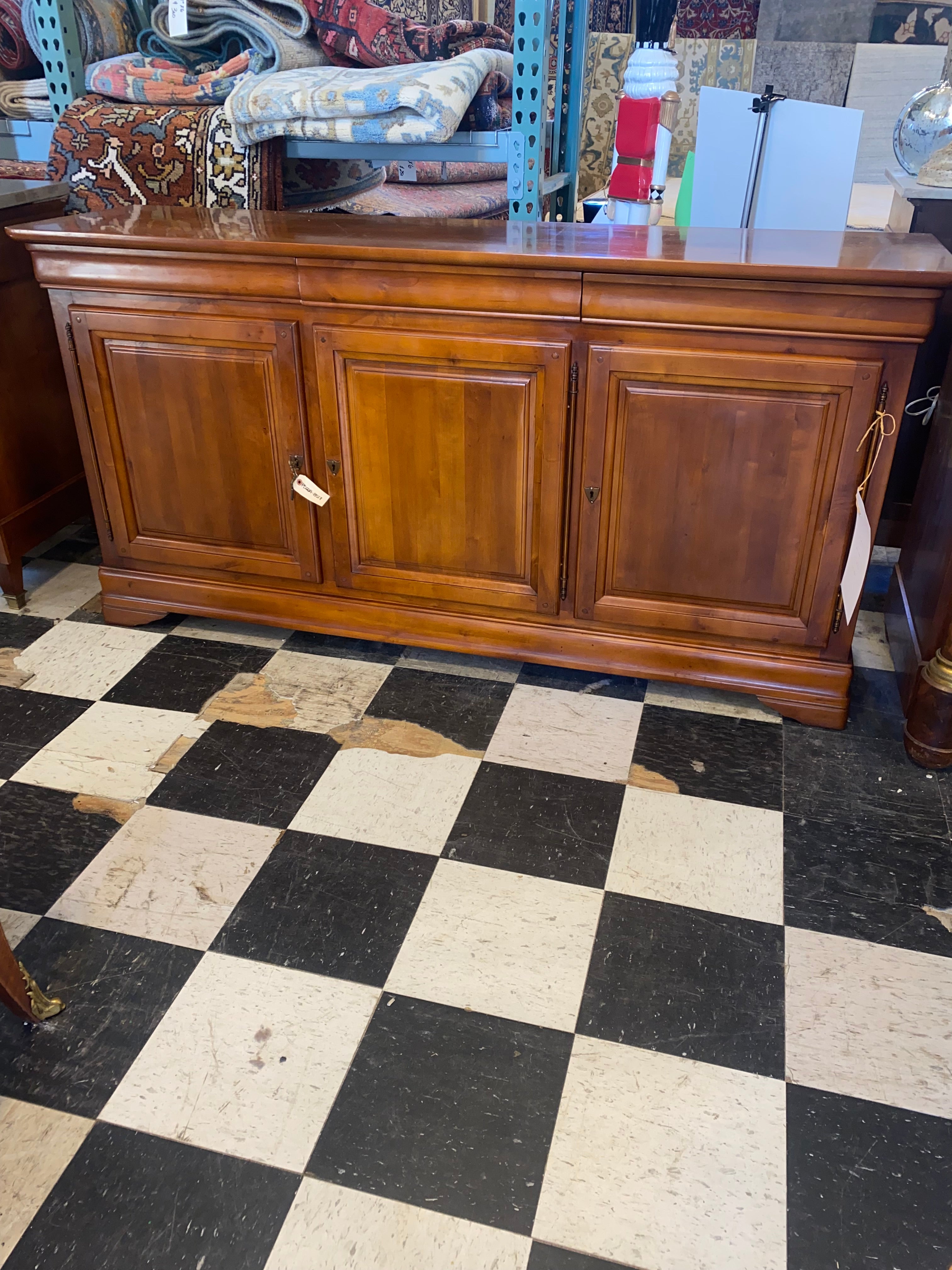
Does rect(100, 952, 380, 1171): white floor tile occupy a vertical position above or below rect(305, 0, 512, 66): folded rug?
below

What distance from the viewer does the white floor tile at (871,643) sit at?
2.00m

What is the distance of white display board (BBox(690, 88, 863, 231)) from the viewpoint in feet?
Result: 5.78

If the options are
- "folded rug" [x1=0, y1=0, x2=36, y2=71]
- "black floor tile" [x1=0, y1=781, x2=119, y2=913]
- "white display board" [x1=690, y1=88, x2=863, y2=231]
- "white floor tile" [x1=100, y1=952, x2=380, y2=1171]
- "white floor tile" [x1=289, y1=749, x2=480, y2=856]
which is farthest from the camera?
"folded rug" [x1=0, y1=0, x2=36, y2=71]

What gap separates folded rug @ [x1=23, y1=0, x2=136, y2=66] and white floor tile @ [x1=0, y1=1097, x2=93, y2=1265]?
88.7 inches

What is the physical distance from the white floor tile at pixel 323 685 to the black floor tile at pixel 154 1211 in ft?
2.73

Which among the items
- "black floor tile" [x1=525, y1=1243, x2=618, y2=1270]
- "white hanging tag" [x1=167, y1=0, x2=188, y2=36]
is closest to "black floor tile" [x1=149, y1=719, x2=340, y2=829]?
"black floor tile" [x1=525, y1=1243, x2=618, y2=1270]

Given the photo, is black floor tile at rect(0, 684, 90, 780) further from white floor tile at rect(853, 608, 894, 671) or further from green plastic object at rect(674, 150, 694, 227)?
green plastic object at rect(674, 150, 694, 227)

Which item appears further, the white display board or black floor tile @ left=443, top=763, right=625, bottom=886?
the white display board

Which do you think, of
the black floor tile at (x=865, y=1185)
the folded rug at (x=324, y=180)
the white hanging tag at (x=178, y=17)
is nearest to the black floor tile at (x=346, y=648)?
the folded rug at (x=324, y=180)

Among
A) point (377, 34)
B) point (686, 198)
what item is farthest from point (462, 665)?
point (377, 34)

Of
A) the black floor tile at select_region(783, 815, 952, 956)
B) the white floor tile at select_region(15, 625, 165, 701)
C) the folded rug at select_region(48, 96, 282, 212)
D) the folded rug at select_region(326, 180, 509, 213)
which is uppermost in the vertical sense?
the folded rug at select_region(48, 96, 282, 212)

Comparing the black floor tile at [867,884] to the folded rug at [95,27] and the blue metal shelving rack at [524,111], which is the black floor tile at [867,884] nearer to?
the blue metal shelving rack at [524,111]

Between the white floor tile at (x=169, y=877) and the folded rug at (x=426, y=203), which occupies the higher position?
the folded rug at (x=426, y=203)

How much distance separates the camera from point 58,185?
2186 mm
